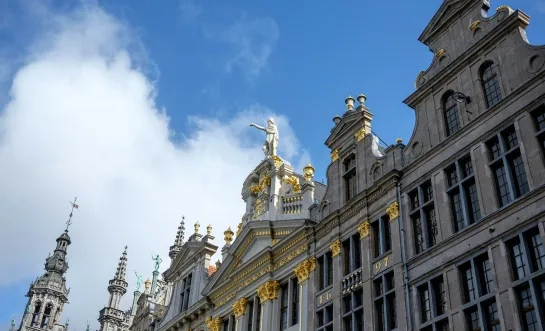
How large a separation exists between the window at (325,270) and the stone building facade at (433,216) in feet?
0.20

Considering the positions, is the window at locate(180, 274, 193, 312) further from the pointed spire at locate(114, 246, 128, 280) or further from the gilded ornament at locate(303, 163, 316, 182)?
the pointed spire at locate(114, 246, 128, 280)

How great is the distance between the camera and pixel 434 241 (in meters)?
25.8

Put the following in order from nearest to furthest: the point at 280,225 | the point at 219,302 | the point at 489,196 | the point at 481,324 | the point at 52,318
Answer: the point at 481,324 → the point at 489,196 → the point at 280,225 → the point at 219,302 → the point at 52,318

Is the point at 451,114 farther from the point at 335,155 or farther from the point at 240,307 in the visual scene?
the point at 240,307

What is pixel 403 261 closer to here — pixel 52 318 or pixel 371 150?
pixel 371 150

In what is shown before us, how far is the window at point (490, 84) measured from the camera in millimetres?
25406

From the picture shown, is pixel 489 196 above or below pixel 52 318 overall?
below

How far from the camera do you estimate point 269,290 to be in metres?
34.9

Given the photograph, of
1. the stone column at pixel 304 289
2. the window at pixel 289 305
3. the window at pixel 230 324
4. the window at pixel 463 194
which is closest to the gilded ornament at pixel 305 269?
the stone column at pixel 304 289

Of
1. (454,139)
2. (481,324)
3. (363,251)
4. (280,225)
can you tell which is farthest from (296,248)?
(481,324)

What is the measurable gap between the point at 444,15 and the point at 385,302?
511 inches

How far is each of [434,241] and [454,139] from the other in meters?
4.17

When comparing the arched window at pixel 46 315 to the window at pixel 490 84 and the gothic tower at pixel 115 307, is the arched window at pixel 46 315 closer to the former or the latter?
the gothic tower at pixel 115 307

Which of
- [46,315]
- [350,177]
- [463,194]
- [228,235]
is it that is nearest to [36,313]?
[46,315]
